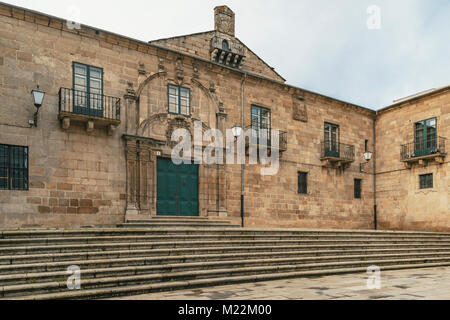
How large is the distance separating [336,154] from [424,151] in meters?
4.36

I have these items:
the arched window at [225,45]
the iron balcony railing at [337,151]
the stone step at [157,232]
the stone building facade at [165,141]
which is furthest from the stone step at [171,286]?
the arched window at [225,45]

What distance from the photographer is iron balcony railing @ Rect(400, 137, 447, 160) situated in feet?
62.0

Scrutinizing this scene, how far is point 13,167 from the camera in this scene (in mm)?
11703

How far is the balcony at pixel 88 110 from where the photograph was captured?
41.1 ft

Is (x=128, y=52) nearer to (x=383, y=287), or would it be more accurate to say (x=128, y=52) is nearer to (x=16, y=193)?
(x=16, y=193)

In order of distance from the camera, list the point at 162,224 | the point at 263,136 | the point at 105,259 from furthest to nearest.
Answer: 1. the point at 263,136
2. the point at 162,224
3. the point at 105,259

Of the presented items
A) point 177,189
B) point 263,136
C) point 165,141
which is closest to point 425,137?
point 263,136

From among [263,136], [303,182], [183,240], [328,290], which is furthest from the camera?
[303,182]

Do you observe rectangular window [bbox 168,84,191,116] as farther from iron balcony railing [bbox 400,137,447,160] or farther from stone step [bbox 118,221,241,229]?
iron balcony railing [bbox 400,137,447,160]

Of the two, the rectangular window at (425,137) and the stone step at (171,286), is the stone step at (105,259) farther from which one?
the rectangular window at (425,137)

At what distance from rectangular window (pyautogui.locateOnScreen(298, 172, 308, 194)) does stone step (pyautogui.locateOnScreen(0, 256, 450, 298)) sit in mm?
7032

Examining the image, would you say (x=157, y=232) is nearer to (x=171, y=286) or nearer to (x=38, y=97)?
(x=171, y=286)

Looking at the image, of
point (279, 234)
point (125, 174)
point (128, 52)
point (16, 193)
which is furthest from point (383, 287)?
point (128, 52)

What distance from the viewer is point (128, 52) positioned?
14.4 metres
